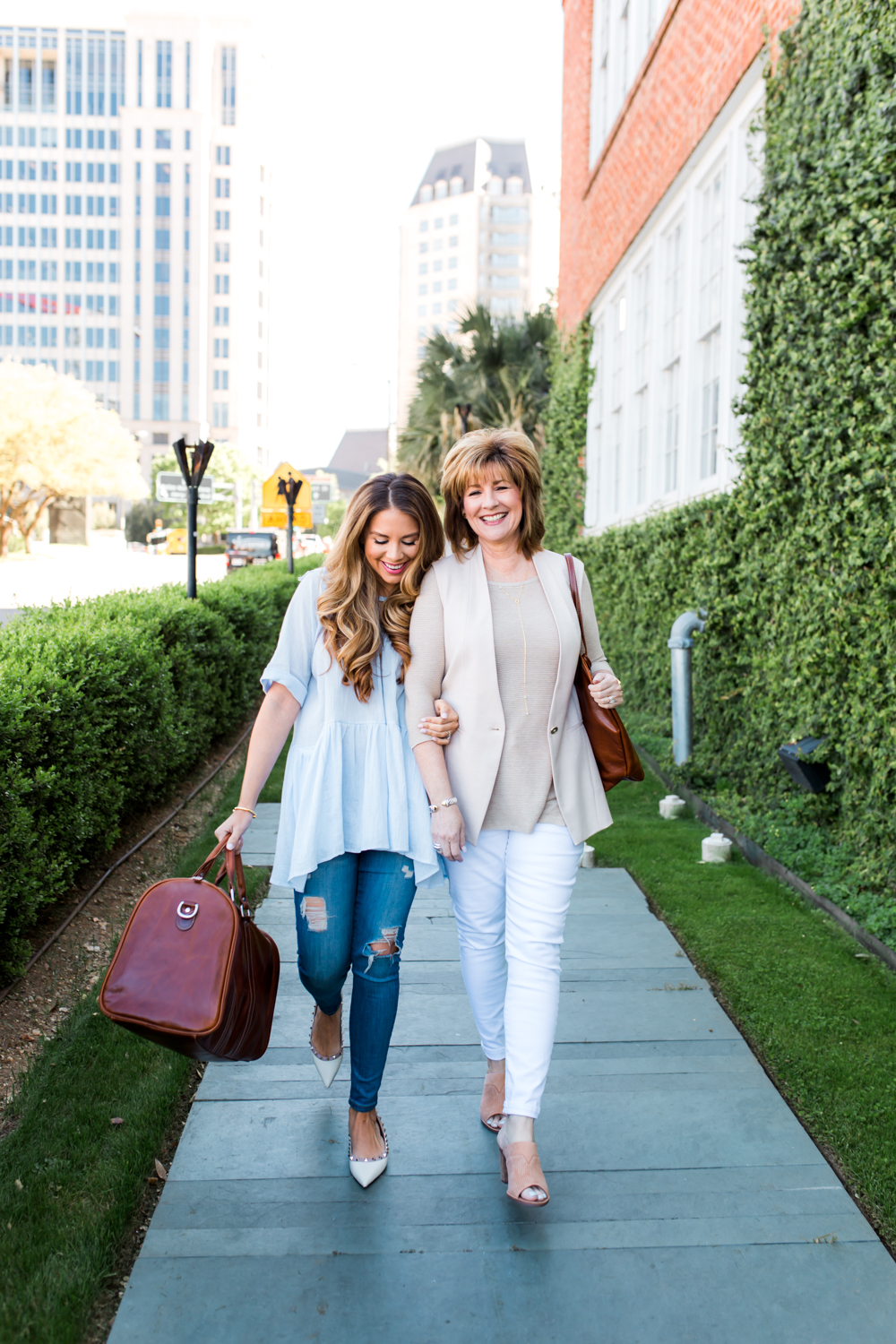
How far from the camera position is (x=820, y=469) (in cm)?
473

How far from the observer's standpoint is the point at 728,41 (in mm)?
6406

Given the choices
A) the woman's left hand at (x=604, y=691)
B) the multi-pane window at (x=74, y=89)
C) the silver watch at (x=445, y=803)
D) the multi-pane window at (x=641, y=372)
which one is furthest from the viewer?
the multi-pane window at (x=74, y=89)

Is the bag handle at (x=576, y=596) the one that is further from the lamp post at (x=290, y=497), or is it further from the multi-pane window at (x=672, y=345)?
the lamp post at (x=290, y=497)

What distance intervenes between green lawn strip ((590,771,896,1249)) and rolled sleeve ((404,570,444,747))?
5.18ft

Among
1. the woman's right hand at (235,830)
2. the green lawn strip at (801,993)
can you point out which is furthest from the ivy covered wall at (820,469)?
the woman's right hand at (235,830)

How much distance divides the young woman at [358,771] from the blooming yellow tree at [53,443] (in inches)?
1690

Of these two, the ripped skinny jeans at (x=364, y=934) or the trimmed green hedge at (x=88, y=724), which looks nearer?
the ripped skinny jeans at (x=364, y=934)

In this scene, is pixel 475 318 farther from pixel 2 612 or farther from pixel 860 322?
pixel 860 322

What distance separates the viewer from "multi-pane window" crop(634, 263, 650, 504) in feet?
30.8

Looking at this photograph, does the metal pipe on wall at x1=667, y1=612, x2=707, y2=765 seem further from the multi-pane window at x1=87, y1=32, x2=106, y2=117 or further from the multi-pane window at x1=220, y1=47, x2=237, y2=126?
the multi-pane window at x1=87, y1=32, x2=106, y2=117

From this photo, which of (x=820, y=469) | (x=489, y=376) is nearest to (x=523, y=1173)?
(x=820, y=469)

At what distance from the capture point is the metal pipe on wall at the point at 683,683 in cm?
652

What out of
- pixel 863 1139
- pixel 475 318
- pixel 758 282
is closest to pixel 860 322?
pixel 758 282

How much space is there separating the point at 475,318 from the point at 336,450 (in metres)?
165
